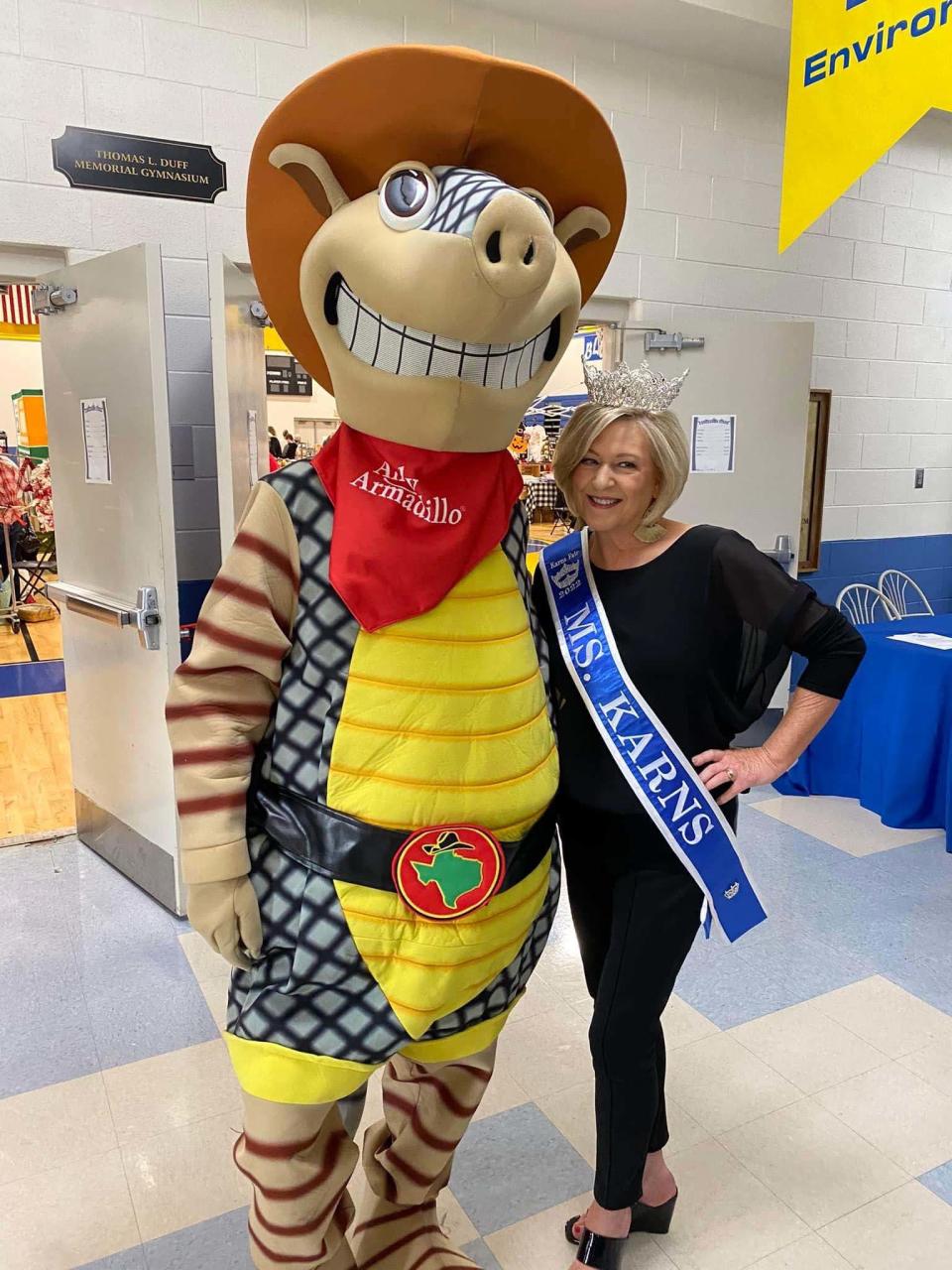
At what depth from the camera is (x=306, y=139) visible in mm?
1154

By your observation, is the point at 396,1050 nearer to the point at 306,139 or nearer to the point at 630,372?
the point at 630,372

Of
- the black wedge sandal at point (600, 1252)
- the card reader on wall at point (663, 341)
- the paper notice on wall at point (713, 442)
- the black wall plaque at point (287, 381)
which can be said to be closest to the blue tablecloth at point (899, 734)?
the paper notice on wall at point (713, 442)

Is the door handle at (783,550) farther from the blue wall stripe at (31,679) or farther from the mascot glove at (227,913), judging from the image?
the blue wall stripe at (31,679)

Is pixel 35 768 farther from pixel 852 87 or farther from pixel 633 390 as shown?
pixel 852 87

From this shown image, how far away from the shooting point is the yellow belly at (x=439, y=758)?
114 cm

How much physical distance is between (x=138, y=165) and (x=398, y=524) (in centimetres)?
236

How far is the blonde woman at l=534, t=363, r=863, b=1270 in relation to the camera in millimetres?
1385

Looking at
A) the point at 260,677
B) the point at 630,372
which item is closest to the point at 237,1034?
the point at 260,677

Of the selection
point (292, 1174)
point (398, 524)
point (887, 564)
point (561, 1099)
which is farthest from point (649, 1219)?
point (887, 564)

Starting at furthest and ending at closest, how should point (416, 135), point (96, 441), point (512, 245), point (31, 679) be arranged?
point (31, 679), point (96, 441), point (416, 135), point (512, 245)

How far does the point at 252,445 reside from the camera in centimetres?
288

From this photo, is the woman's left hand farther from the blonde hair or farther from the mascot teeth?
the mascot teeth

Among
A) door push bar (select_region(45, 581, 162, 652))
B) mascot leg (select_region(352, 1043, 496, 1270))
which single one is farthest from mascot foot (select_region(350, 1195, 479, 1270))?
door push bar (select_region(45, 581, 162, 652))

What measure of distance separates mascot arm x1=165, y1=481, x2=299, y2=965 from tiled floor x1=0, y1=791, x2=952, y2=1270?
0.82 metres
